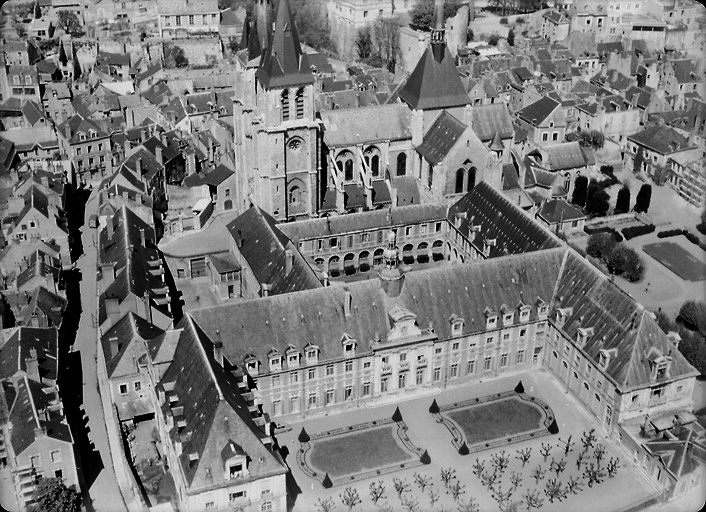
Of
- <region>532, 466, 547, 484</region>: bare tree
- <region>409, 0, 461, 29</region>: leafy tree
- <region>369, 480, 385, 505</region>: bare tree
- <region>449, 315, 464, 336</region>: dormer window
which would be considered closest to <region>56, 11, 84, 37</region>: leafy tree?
<region>409, 0, 461, 29</region>: leafy tree

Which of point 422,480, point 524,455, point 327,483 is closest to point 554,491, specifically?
point 524,455

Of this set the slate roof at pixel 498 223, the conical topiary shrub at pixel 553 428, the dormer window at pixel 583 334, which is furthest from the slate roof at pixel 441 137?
the conical topiary shrub at pixel 553 428

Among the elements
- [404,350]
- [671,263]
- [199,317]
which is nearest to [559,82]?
[671,263]

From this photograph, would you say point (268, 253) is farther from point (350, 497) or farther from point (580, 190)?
point (580, 190)

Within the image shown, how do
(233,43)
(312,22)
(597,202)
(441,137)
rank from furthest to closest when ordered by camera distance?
(312,22) → (233,43) → (597,202) → (441,137)

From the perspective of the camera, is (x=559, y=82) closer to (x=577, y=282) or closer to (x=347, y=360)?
(x=577, y=282)

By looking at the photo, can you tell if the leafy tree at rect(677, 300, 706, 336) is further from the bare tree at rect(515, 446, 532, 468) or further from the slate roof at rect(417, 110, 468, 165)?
the slate roof at rect(417, 110, 468, 165)

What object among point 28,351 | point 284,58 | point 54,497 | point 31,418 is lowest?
point 54,497
